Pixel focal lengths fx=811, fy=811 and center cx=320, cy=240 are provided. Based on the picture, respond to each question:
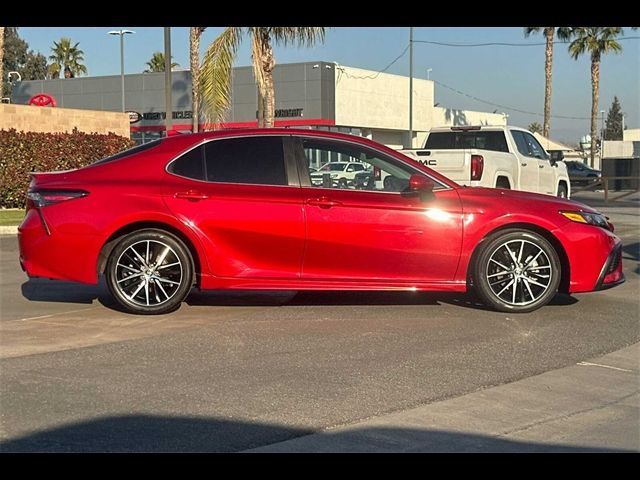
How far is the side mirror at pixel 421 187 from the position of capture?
7.42 m

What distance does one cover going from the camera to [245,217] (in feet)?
24.2

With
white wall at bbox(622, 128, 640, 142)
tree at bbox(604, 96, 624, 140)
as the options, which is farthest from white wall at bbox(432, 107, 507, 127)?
tree at bbox(604, 96, 624, 140)

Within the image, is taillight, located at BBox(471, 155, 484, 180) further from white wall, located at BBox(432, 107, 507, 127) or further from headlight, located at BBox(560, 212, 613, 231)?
white wall, located at BBox(432, 107, 507, 127)

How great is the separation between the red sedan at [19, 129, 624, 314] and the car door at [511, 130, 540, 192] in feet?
23.2

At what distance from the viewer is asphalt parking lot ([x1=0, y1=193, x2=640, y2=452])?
4547 millimetres

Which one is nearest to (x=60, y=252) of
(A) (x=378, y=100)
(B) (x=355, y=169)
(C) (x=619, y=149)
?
(B) (x=355, y=169)

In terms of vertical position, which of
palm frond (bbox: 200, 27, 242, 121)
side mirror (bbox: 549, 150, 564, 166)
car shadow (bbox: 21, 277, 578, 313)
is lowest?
car shadow (bbox: 21, 277, 578, 313)

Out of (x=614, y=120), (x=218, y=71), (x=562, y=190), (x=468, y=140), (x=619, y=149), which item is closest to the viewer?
(x=468, y=140)

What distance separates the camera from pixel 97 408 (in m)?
4.82

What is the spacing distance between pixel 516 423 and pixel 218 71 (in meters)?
15.8

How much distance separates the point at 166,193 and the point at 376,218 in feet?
6.34

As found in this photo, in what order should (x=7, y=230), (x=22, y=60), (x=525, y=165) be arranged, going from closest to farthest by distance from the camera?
(x=525, y=165) → (x=7, y=230) → (x=22, y=60)

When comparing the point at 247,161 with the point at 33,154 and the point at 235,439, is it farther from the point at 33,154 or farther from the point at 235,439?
the point at 33,154
